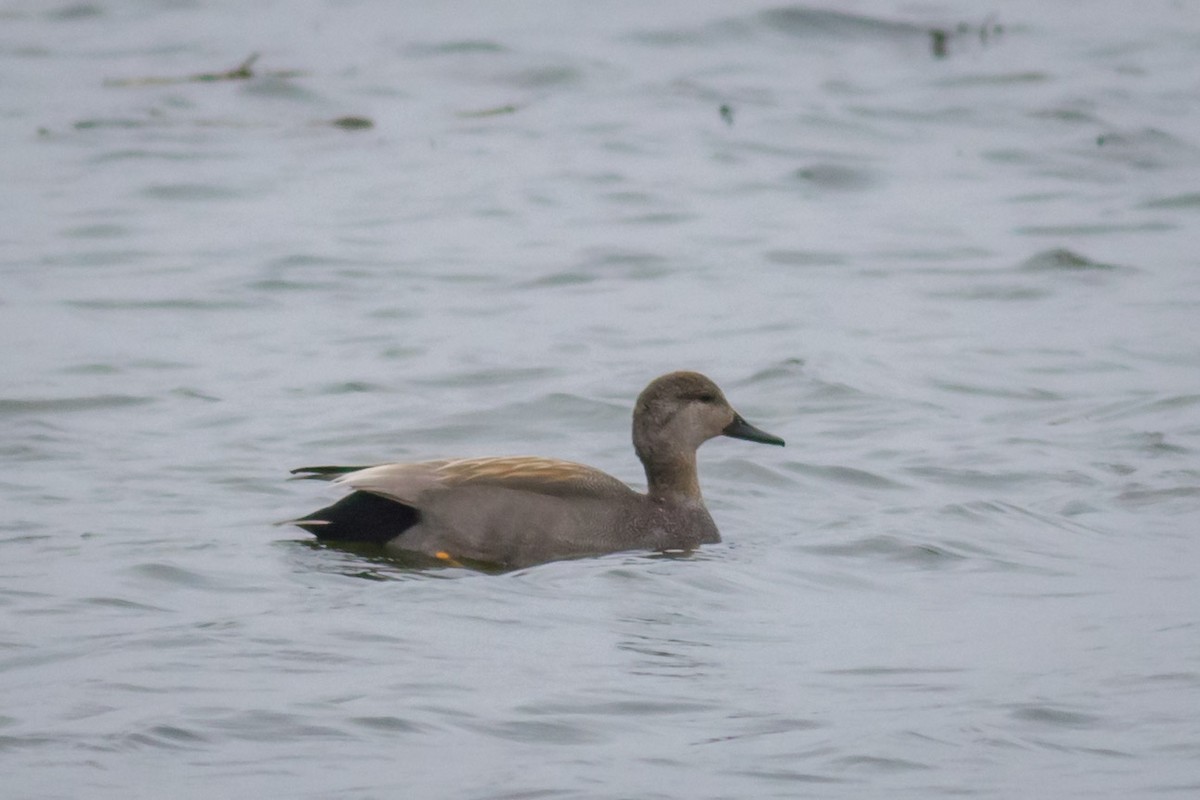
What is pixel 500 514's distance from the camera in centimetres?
870

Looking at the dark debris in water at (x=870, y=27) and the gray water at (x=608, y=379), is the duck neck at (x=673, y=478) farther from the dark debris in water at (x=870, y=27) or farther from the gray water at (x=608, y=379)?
the dark debris in water at (x=870, y=27)

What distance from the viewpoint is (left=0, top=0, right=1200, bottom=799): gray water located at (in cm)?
668

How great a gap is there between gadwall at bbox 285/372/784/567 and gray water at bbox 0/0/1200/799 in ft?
0.56

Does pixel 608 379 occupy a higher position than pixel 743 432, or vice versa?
pixel 743 432

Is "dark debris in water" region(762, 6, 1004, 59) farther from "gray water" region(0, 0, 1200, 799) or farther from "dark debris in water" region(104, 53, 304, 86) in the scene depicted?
"dark debris in water" region(104, 53, 304, 86)

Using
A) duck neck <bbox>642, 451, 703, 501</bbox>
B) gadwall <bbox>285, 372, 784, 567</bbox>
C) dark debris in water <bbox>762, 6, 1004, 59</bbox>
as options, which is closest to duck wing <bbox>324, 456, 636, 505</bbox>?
gadwall <bbox>285, 372, 784, 567</bbox>

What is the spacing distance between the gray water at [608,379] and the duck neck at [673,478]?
0.36 m

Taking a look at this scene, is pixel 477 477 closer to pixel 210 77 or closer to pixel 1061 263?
pixel 1061 263

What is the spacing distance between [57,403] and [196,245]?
4.23 meters

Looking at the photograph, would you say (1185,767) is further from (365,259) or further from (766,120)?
(766,120)

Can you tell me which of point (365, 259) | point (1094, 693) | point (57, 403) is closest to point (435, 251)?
point (365, 259)

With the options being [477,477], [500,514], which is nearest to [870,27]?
[477,477]

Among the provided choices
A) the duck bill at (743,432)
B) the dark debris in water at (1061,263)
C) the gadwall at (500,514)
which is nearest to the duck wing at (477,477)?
the gadwall at (500,514)

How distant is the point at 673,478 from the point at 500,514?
1.02m
